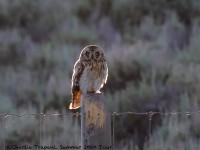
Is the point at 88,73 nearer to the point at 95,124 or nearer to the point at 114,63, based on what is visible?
the point at 95,124

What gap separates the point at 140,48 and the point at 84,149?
26.7ft

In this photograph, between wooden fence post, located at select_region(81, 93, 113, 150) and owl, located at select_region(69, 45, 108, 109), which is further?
owl, located at select_region(69, 45, 108, 109)

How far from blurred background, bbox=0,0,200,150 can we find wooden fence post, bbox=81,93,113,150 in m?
2.27

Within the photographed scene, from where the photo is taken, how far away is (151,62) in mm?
11820

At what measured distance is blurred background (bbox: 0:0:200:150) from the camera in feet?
29.7

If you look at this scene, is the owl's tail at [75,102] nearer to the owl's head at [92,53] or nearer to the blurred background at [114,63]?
the owl's head at [92,53]

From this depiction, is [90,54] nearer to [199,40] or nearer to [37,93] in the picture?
[37,93]

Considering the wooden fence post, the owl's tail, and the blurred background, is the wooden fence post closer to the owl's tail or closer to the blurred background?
the owl's tail

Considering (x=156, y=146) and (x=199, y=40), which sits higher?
(x=199, y=40)

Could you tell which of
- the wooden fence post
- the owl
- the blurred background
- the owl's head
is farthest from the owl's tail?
the wooden fence post

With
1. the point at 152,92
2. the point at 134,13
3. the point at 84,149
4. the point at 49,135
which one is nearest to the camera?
the point at 84,149

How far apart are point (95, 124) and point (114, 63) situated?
752 cm

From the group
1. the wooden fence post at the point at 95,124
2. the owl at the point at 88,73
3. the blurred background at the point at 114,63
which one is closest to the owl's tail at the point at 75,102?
the owl at the point at 88,73

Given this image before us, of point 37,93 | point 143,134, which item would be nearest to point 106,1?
point 37,93
